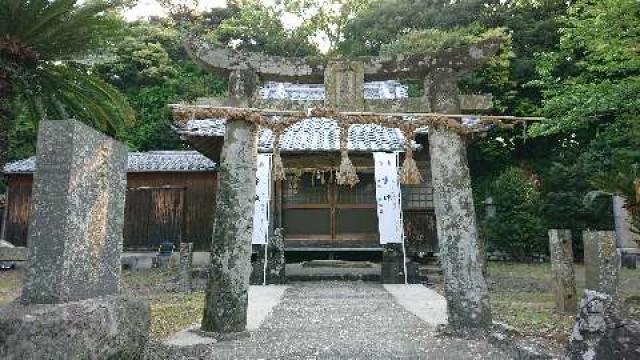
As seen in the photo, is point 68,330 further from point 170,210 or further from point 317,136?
point 170,210

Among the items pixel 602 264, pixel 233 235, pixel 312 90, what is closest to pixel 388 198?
pixel 602 264

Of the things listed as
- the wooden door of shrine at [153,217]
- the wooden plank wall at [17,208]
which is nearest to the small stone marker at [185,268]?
the wooden door of shrine at [153,217]

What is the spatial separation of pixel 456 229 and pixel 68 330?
4.13m

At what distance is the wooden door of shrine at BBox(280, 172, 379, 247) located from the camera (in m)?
13.3

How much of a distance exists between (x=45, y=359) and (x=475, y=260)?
14.3 ft

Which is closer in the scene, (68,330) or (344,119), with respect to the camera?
(68,330)

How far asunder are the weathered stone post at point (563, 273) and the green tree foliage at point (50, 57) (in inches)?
290

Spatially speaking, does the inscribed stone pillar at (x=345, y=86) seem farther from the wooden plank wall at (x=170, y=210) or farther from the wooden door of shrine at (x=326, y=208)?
the wooden plank wall at (x=170, y=210)

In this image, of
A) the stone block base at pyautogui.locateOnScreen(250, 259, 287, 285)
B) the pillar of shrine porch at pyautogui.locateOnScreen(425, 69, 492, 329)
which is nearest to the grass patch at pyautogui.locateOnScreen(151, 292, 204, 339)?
the stone block base at pyautogui.locateOnScreen(250, 259, 287, 285)

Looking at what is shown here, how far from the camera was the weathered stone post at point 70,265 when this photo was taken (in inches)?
118

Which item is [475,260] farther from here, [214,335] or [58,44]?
[58,44]

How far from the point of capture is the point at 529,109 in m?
20.2

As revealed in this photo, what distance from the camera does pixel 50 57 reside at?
7438 millimetres

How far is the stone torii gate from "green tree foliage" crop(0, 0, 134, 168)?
2.28 m
